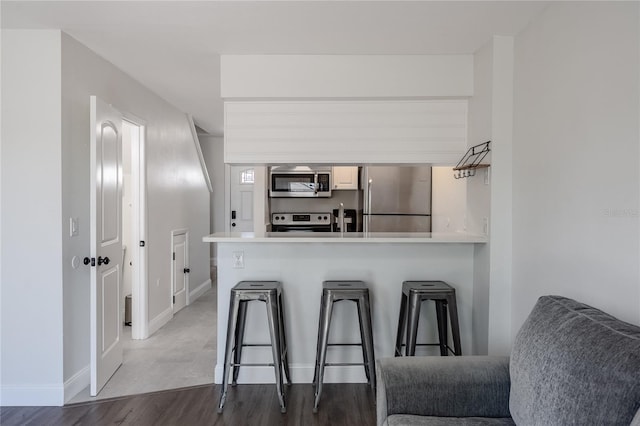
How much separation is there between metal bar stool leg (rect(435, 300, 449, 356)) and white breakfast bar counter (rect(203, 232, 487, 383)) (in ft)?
0.69

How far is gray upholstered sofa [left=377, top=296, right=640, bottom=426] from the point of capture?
110 centimetres

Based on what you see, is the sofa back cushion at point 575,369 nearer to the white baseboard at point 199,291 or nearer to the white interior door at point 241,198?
the white baseboard at point 199,291

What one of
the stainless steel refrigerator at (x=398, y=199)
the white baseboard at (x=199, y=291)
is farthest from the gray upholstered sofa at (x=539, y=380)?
the white baseboard at (x=199, y=291)

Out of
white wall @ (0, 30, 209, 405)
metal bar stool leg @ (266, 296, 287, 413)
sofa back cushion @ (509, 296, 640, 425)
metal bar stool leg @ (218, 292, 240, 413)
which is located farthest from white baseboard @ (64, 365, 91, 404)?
sofa back cushion @ (509, 296, 640, 425)

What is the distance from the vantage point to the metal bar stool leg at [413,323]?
2.40m

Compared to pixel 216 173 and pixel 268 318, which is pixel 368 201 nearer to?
pixel 268 318

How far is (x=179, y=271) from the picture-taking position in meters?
4.51

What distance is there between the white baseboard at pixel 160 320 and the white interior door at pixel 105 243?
75cm

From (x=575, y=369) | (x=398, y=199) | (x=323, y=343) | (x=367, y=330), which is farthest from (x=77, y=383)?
(x=398, y=199)

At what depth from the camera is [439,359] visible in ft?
5.54

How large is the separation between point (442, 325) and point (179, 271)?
3.11 metres

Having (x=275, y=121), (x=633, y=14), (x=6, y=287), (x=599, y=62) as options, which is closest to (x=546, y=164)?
(x=599, y=62)

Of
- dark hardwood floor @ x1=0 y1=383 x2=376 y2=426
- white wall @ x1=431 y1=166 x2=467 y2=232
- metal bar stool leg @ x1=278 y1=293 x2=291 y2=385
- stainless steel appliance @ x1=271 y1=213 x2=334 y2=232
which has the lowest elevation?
dark hardwood floor @ x1=0 y1=383 x2=376 y2=426

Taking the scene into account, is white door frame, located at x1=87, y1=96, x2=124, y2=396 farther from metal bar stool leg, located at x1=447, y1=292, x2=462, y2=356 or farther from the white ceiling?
metal bar stool leg, located at x1=447, y1=292, x2=462, y2=356
